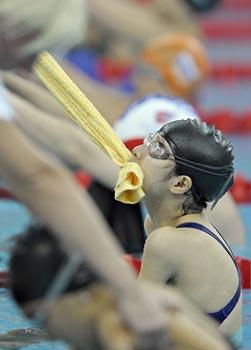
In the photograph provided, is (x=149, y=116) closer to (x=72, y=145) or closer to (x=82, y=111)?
(x=72, y=145)

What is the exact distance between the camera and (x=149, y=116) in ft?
16.9

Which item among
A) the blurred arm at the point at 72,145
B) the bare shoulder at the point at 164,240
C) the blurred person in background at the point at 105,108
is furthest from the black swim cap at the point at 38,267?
the blurred arm at the point at 72,145

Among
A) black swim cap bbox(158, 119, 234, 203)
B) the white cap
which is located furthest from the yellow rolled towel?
the white cap

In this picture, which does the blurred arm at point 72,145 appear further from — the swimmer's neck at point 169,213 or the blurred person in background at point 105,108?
the swimmer's neck at point 169,213

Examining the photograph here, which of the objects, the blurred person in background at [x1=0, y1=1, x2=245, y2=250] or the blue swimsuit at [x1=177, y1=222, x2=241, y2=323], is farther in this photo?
the blurred person in background at [x1=0, y1=1, x2=245, y2=250]

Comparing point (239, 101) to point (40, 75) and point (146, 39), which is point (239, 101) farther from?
point (40, 75)

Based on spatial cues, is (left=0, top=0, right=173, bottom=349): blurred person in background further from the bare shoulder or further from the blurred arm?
the blurred arm

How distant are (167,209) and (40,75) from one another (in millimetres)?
512

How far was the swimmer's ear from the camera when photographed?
3.69 m

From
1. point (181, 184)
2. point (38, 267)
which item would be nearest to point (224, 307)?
point (181, 184)

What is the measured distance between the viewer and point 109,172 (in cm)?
453

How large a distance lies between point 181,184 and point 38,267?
3.56 feet

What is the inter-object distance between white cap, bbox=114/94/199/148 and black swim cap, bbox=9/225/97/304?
2.28 m

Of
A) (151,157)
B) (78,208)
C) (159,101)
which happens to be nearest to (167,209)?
(151,157)
